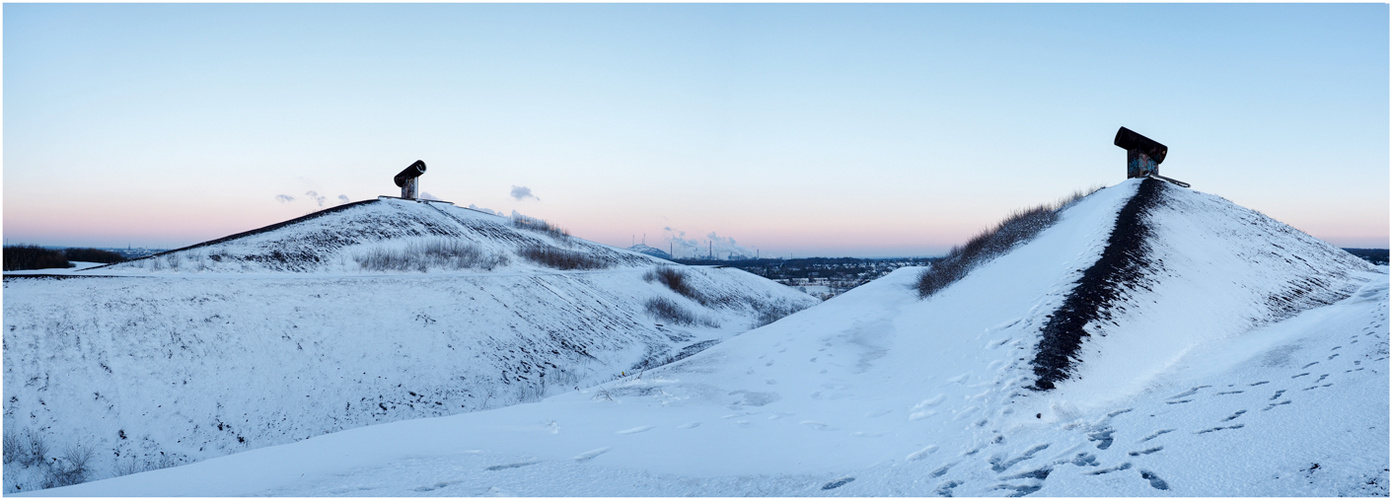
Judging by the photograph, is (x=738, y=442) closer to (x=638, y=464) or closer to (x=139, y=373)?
→ (x=638, y=464)

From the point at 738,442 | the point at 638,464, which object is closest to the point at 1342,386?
the point at 738,442

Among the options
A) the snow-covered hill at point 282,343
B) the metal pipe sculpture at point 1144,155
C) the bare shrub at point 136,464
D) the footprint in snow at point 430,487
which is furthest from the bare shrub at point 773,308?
the footprint in snow at point 430,487

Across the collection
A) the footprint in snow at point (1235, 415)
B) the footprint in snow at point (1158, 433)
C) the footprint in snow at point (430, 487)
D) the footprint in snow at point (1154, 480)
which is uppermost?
the footprint in snow at point (1235, 415)

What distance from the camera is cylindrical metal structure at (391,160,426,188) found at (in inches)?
1641

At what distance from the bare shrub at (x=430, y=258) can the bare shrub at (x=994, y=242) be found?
69.8ft

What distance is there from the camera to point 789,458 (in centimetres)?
751

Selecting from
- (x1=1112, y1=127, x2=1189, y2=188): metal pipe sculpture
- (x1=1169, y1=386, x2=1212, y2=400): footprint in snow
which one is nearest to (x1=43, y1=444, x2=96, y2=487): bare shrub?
(x1=1169, y1=386, x2=1212, y2=400): footprint in snow

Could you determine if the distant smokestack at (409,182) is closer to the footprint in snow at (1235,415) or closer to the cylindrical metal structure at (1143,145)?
the cylindrical metal structure at (1143,145)

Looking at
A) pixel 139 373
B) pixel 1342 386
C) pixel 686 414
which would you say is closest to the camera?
pixel 1342 386

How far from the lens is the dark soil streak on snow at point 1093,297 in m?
9.58

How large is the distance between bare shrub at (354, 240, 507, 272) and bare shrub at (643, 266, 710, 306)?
11.6 m

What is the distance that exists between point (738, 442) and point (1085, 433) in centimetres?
414

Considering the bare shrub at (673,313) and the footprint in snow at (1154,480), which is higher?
the footprint in snow at (1154,480)

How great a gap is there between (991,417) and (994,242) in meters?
17.5
